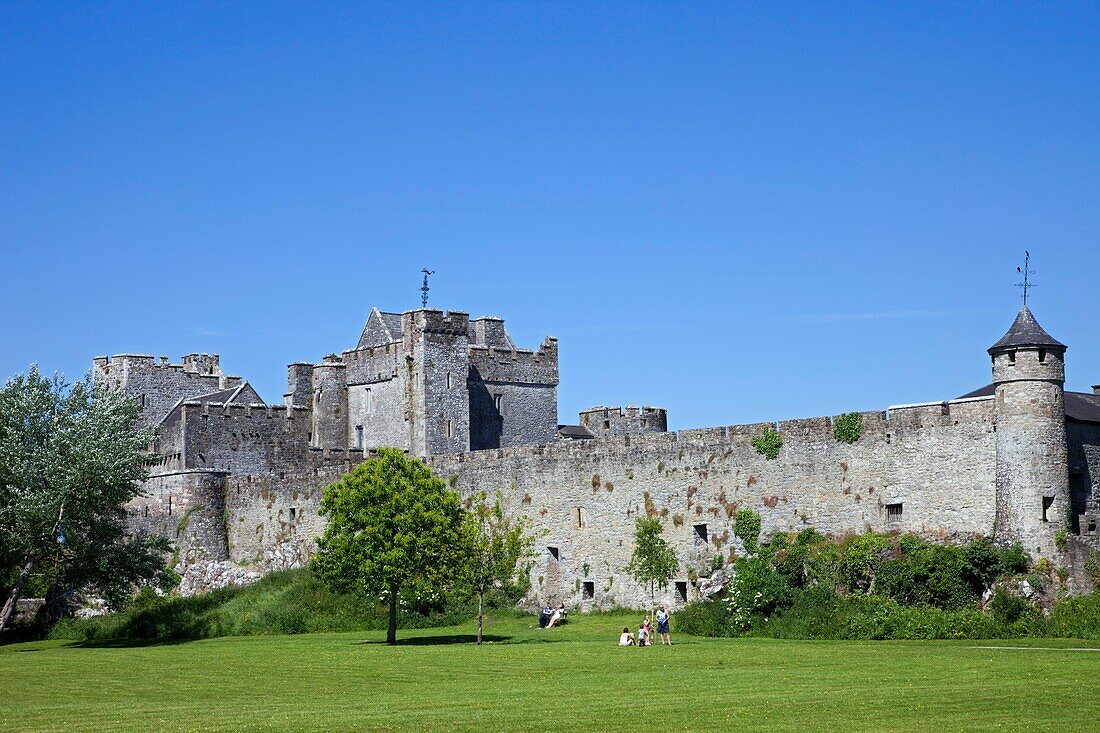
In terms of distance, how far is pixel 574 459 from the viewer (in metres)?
56.6

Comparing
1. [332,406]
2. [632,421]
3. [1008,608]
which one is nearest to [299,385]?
[332,406]

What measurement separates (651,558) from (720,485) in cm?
346

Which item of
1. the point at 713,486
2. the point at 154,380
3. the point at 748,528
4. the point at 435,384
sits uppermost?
the point at 154,380

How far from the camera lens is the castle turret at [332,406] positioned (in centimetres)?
7394

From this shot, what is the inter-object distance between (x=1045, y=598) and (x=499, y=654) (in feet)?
47.8

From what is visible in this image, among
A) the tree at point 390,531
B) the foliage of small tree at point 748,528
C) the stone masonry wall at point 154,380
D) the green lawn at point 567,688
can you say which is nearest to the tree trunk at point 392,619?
the tree at point 390,531

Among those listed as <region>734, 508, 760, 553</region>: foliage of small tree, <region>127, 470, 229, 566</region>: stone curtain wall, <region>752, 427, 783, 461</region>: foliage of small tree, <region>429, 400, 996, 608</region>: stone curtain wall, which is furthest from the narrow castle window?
<region>127, 470, 229, 566</region>: stone curtain wall

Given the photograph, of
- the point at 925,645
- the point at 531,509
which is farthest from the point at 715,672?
the point at 531,509

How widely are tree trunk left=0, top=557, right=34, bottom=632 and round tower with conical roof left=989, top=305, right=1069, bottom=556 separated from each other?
3110 cm

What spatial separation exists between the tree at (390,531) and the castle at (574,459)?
894 cm

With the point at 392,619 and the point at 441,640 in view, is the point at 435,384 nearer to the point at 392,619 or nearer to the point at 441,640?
the point at 441,640

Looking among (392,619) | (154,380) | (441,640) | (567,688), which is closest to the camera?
(567,688)

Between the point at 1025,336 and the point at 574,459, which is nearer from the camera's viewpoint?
the point at 1025,336

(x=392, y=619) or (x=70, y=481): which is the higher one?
(x=70, y=481)
